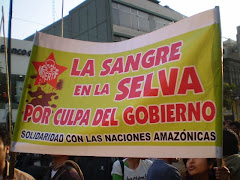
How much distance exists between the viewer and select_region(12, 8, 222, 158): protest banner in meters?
1.80

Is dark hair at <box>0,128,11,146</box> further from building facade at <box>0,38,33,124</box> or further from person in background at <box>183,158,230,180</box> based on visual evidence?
building facade at <box>0,38,33,124</box>

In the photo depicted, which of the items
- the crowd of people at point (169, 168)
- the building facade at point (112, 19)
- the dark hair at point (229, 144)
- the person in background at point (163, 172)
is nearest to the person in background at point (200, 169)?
the crowd of people at point (169, 168)

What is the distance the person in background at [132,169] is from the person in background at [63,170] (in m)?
0.74

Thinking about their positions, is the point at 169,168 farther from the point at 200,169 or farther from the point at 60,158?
the point at 60,158

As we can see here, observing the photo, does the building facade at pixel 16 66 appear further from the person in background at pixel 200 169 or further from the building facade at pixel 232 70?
the person in background at pixel 200 169

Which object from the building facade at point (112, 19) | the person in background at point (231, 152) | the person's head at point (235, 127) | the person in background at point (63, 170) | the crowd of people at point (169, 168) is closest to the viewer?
the crowd of people at point (169, 168)

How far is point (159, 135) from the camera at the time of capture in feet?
6.14

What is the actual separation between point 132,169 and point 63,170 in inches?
39.8

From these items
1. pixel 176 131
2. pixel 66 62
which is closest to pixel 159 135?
pixel 176 131

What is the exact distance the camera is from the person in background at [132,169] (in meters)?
3.20

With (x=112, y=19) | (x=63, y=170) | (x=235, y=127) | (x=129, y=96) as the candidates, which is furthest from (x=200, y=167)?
(x=112, y=19)

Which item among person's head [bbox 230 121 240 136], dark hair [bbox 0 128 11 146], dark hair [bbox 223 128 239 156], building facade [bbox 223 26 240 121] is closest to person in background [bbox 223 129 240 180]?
dark hair [bbox 223 128 239 156]

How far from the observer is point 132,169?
10.6ft

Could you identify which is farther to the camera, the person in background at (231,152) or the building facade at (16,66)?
the building facade at (16,66)
